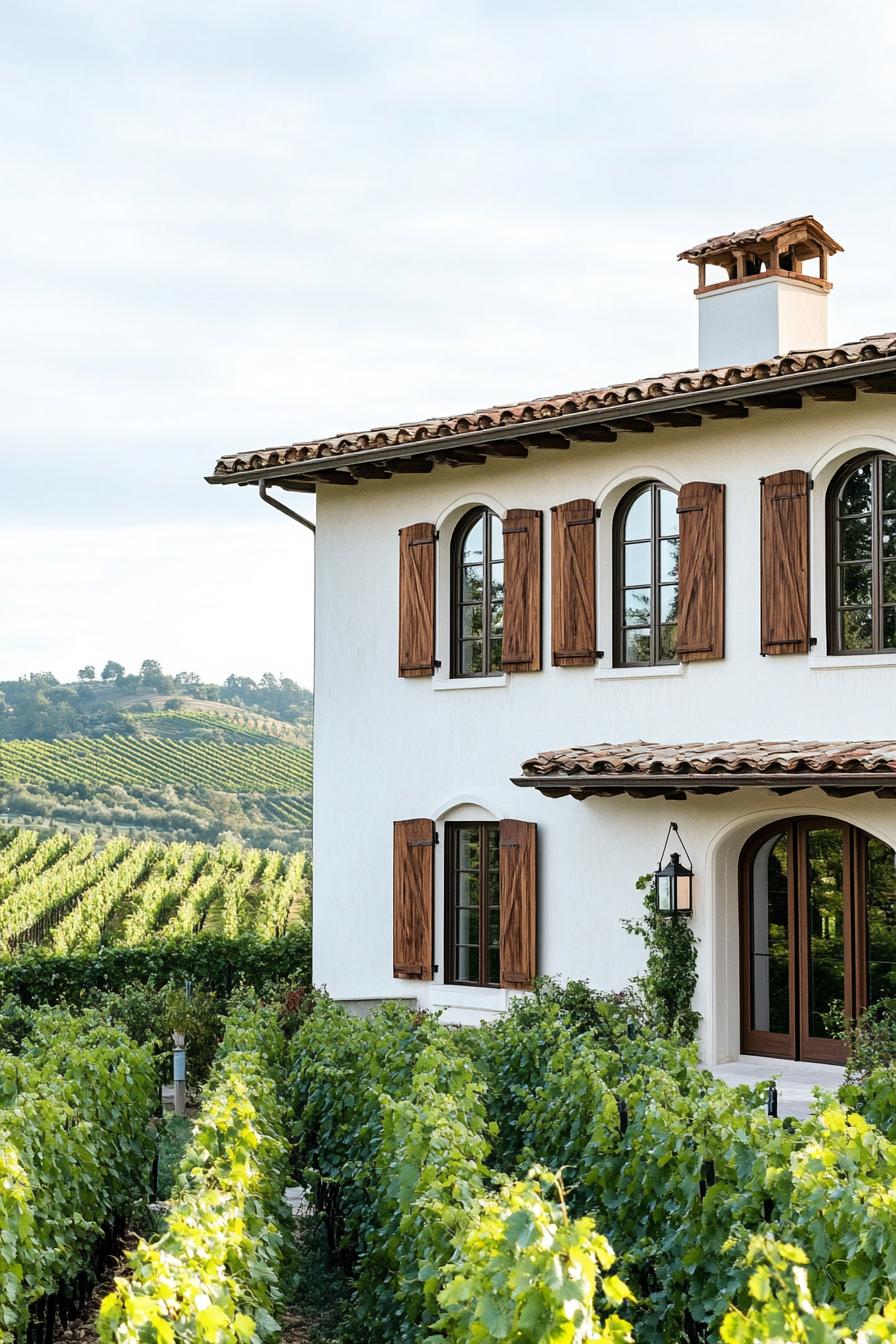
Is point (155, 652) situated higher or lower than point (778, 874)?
higher

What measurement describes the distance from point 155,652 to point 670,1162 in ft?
273

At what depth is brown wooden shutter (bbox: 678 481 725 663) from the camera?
12.0 meters

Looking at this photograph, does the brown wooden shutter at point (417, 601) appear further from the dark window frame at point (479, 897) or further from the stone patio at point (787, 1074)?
the stone patio at point (787, 1074)

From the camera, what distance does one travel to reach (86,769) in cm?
7000

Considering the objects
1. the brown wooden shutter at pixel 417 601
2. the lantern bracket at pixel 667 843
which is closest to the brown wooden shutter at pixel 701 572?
the lantern bracket at pixel 667 843

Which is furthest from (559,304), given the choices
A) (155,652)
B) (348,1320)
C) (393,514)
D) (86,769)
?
(155,652)

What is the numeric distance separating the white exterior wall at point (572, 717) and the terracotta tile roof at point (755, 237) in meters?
Result: 2.33

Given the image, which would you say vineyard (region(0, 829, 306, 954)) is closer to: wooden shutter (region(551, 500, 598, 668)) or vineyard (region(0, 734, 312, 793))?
wooden shutter (region(551, 500, 598, 668))

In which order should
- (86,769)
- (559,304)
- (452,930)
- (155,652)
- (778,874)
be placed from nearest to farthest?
(778,874) < (452,930) < (559,304) < (86,769) < (155,652)

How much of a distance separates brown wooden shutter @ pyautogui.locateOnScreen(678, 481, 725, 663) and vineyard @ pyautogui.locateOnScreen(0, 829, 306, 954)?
1162cm

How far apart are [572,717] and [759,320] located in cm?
384

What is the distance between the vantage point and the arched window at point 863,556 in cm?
1124

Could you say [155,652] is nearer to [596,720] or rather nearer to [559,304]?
[559,304]

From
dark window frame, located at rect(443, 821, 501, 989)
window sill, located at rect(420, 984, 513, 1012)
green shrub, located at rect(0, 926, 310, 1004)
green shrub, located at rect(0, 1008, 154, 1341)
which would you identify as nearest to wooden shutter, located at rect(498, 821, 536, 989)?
window sill, located at rect(420, 984, 513, 1012)
